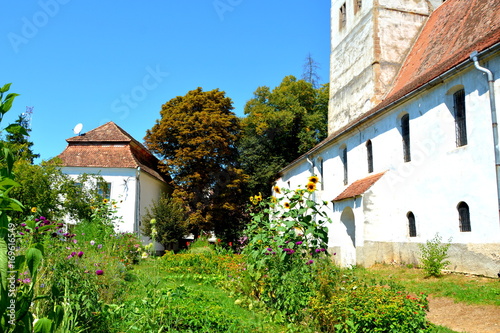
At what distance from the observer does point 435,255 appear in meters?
10.9

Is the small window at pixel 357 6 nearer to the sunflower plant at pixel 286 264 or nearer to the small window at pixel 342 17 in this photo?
the small window at pixel 342 17

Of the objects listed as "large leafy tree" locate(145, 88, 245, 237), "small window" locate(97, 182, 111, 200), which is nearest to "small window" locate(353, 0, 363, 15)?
"large leafy tree" locate(145, 88, 245, 237)

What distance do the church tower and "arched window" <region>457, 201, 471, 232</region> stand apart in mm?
10038

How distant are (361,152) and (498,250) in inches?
343

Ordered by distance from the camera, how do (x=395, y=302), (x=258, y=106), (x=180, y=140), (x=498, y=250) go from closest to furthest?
(x=395, y=302), (x=498, y=250), (x=180, y=140), (x=258, y=106)

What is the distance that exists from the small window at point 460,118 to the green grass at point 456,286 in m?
3.90

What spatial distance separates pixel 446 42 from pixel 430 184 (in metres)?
7.12

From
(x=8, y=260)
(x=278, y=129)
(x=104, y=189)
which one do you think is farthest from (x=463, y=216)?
(x=278, y=129)

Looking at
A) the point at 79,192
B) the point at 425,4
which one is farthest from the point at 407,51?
the point at 79,192

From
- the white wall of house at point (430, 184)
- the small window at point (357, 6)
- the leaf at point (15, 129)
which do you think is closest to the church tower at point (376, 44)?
the small window at point (357, 6)

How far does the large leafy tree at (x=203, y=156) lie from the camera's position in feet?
86.1

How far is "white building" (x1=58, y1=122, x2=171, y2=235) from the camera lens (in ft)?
78.1

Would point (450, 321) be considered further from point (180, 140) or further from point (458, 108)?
point (180, 140)

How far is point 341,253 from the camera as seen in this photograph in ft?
58.9
